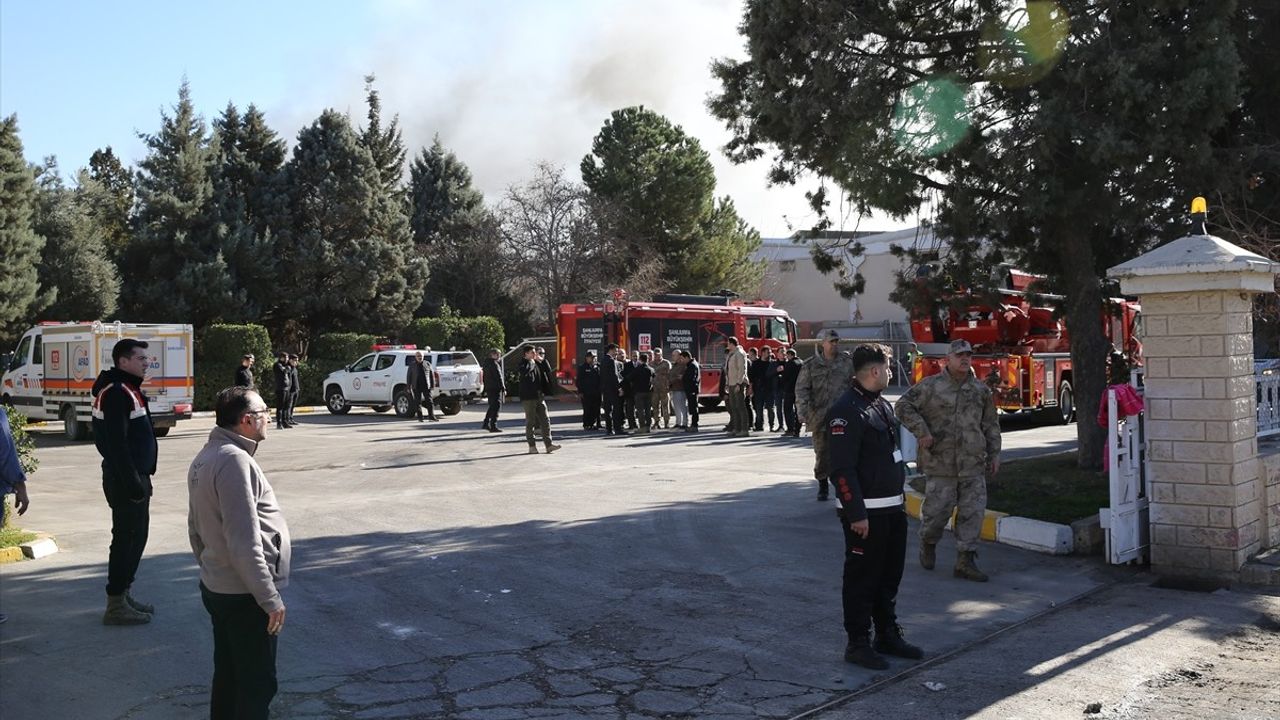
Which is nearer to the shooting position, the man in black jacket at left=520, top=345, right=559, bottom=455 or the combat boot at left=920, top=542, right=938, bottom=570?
the combat boot at left=920, top=542, right=938, bottom=570

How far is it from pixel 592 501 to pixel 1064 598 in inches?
223

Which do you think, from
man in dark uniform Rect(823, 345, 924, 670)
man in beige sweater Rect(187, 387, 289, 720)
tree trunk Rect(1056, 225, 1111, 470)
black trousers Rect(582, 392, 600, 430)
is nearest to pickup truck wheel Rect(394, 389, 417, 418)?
black trousers Rect(582, 392, 600, 430)

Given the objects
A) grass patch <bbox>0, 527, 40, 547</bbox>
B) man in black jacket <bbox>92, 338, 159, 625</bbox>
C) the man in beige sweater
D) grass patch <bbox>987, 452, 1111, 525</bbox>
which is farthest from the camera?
grass patch <bbox>987, 452, 1111, 525</bbox>

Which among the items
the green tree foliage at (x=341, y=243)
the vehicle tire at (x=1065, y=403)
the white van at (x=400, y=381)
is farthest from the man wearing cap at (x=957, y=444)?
the green tree foliage at (x=341, y=243)

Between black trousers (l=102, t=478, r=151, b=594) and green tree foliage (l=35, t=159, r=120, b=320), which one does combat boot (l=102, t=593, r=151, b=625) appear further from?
green tree foliage (l=35, t=159, r=120, b=320)

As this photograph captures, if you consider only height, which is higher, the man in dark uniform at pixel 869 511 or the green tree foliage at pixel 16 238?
the green tree foliage at pixel 16 238

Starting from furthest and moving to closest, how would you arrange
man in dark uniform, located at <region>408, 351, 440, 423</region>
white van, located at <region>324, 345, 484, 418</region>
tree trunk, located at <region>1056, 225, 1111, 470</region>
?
white van, located at <region>324, 345, 484, 418</region>, man in dark uniform, located at <region>408, 351, 440, 423</region>, tree trunk, located at <region>1056, 225, 1111, 470</region>

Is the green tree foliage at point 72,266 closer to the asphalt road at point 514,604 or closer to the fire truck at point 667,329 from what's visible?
the fire truck at point 667,329

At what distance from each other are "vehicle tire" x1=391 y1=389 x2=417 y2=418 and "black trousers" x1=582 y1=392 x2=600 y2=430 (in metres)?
5.77

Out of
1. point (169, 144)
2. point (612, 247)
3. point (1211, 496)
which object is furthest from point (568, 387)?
point (1211, 496)

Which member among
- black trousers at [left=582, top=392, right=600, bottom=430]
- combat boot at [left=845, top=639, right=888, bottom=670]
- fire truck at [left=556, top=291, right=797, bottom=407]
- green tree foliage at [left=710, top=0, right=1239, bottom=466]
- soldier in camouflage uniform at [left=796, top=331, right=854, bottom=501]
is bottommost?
combat boot at [left=845, top=639, right=888, bottom=670]

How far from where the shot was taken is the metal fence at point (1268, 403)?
9.48 m

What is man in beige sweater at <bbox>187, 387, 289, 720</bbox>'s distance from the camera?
13.9ft

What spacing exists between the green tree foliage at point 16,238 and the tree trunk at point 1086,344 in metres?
27.4
